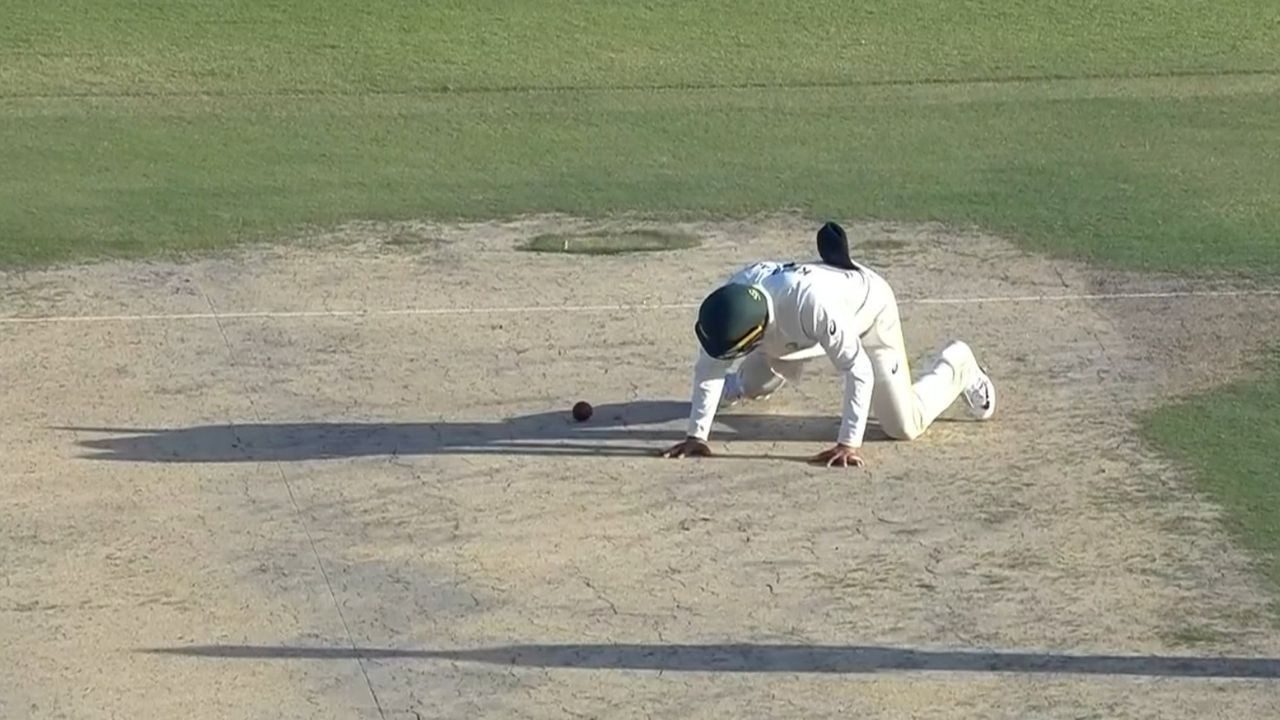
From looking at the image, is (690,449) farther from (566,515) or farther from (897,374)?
(897,374)

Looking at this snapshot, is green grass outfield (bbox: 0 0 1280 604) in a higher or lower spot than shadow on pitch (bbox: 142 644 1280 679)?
lower

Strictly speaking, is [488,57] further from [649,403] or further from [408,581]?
[408,581]

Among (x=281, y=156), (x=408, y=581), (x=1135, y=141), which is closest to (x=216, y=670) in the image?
(x=408, y=581)

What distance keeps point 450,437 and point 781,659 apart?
301cm

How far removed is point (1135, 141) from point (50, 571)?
9.40 m

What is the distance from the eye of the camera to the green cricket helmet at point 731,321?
34.5 ft

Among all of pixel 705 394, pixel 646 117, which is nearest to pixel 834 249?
pixel 705 394

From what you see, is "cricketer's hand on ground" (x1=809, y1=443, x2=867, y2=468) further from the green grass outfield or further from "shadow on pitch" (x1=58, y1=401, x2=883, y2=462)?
the green grass outfield

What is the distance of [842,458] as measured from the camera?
11.0 m

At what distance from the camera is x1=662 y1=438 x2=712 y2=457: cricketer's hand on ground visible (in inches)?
437

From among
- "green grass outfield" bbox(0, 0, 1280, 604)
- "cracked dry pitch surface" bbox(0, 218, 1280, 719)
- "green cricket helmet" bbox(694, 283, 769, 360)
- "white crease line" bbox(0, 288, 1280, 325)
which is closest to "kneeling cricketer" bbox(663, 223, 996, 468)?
"green cricket helmet" bbox(694, 283, 769, 360)

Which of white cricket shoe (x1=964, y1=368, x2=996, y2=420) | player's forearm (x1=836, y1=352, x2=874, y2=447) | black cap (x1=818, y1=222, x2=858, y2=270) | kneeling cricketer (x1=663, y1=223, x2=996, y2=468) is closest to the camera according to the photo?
kneeling cricketer (x1=663, y1=223, x2=996, y2=468)

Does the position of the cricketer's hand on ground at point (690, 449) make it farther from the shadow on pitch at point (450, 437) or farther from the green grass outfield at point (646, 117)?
the green grass outfield at point (646, 117)

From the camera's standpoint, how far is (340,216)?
604 inches
